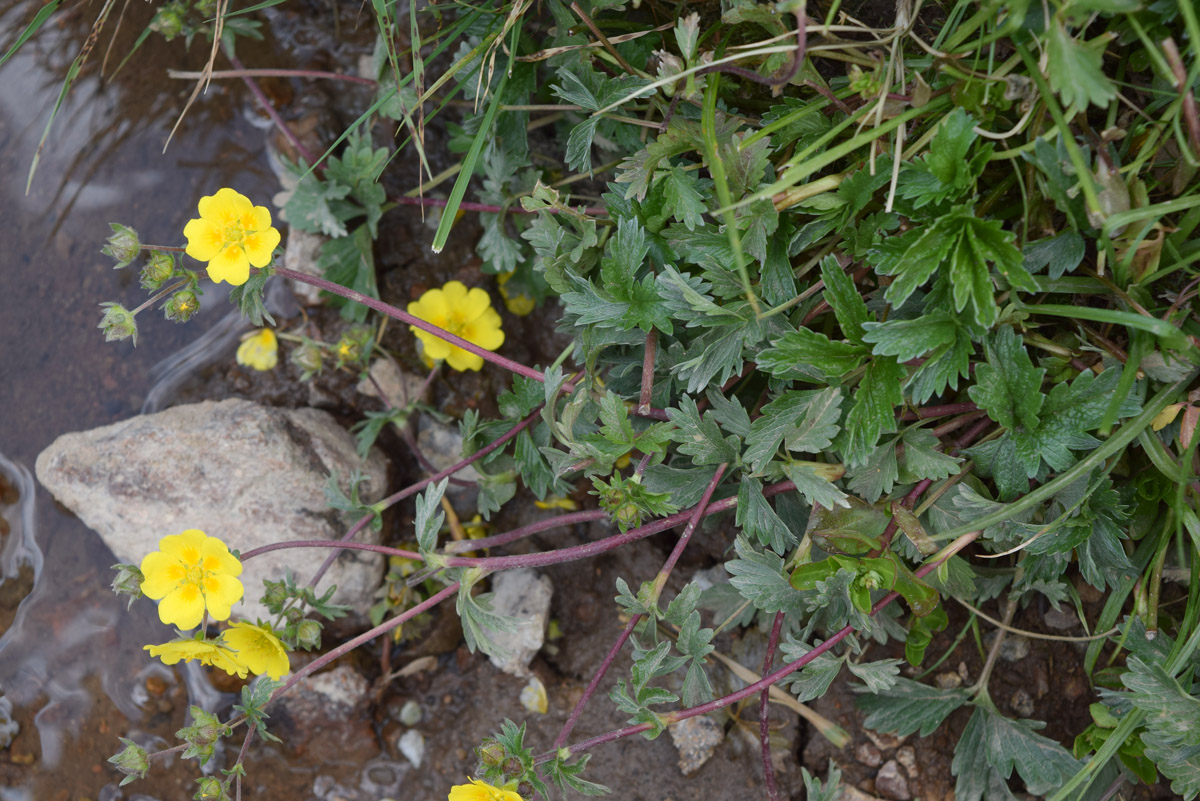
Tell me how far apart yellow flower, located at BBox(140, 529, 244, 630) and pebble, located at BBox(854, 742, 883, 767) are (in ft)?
6.78

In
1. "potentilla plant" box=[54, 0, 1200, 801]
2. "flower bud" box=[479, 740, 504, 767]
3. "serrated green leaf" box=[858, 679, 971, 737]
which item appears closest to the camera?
"potentilla plant" box=[54, 0, 1200, 801]

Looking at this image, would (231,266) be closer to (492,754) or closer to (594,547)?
(594,547)

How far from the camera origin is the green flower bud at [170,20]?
264cm

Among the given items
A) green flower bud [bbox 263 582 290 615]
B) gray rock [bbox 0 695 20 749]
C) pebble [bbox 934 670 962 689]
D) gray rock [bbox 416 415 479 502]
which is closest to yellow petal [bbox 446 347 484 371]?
gray rock [bbox 416 415 479 502]

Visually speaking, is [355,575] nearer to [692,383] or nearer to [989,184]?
[692,383]

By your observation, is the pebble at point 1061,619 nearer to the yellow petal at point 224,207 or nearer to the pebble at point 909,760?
the pebble at point 909,760

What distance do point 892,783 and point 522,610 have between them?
1398 mm

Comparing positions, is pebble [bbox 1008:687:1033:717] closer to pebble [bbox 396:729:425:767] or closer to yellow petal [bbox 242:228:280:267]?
→ pebble [bbox 396:729:425:767]

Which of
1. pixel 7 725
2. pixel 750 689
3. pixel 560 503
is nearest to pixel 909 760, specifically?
pixel 750 689

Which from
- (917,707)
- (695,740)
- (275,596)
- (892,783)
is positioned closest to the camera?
(275,596)

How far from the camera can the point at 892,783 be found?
8.85ft

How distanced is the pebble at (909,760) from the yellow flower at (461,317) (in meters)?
2.00

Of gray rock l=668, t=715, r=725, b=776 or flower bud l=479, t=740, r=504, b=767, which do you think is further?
gray rock l=668, t=715, r=725, b=776

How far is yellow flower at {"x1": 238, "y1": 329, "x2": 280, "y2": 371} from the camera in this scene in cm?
313
